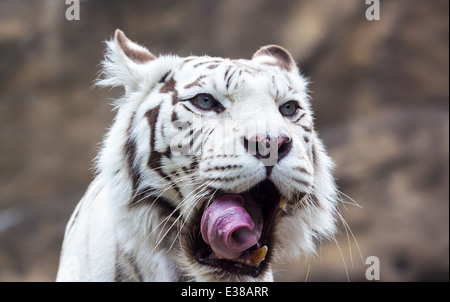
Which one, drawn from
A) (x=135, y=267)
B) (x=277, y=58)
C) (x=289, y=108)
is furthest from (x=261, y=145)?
(x=277, y=58)

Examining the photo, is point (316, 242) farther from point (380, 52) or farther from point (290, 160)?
point (380, 52)

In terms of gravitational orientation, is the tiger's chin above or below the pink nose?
below

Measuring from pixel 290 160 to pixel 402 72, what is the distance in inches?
183

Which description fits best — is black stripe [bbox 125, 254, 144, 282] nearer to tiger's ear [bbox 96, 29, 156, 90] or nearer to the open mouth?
the open mouth

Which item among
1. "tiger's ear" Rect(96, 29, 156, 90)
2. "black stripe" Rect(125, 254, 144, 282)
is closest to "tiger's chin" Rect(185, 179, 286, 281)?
"black stripe" Rect(125, 254, 144, 282)

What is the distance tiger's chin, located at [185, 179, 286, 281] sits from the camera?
1794 millimetres

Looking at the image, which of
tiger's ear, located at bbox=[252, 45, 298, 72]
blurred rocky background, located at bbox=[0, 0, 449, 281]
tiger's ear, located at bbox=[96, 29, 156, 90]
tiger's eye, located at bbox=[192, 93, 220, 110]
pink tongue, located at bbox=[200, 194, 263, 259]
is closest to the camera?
pink tongue, located at bbox=[200, 194, 263, 259]

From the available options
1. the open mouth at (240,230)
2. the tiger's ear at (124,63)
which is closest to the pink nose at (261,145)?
the open mouth at (240,230)

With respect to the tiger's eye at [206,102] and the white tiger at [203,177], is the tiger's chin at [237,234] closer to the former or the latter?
the white tiger at [203,177]

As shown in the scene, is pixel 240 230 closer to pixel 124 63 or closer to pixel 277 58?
pixel 124 63

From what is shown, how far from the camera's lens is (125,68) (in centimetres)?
227

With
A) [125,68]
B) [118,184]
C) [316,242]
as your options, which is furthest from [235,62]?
A: [316,242]

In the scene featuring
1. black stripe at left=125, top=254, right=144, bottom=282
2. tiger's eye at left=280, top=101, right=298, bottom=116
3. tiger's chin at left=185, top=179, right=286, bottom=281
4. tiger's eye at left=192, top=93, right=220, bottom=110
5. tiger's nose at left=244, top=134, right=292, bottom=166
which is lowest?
black stripe at left=125, top=254, right=144, bottom=282

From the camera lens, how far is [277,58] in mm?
2547
